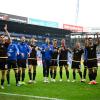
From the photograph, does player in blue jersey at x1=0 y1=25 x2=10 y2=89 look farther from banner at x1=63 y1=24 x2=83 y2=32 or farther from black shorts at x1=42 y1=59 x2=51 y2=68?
banner at x1=63 y1=24 x2=83 y2=32

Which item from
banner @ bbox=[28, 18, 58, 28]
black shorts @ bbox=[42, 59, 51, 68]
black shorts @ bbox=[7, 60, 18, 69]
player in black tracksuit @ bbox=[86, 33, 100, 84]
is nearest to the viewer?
black shorts @ bbox=[7, 60, 18, 69]

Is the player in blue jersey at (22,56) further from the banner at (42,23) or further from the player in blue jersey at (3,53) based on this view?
the banner at (42,23)

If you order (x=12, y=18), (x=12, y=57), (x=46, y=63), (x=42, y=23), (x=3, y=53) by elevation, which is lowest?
(x=46, y=63)

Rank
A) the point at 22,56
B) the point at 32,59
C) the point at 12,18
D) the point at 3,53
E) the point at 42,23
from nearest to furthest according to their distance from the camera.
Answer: the point at 3,53, the point at 22,56, the point at 32,59, the point at 12,18, the point at 42,23

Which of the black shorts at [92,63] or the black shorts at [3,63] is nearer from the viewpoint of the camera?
the black shorts at [3,63]

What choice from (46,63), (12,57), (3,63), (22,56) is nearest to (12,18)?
(46,63)

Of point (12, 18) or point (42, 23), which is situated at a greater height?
point (12, 18)

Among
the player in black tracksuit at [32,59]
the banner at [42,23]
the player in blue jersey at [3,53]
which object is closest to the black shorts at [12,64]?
the player in blue jersey at [3,53]

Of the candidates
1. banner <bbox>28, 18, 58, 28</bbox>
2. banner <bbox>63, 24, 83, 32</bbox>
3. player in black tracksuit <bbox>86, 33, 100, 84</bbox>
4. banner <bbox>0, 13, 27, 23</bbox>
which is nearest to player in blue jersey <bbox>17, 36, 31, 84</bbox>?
player in black tracksuit <bbox>86, 33, 100, 84</bbox>

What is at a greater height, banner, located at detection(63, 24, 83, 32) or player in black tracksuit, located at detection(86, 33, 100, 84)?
banner, located at detection(63, 24, 83, 32)

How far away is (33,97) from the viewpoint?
36.6 feet

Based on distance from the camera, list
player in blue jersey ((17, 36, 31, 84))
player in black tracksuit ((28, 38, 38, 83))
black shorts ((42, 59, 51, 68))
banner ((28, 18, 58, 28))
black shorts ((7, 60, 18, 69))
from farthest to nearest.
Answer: banner ((28, 18, 58, 28)), black shorts ((42, 59, 51, 68)), player in black tracksuit ((28, 38, 38, 83)), player in blue jersey ((17, 36, 31, 84)), black shorts ((7, 60, 18, 69))

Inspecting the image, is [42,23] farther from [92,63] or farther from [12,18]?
[92,63]

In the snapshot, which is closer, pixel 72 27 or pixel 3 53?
pixel 3 53
